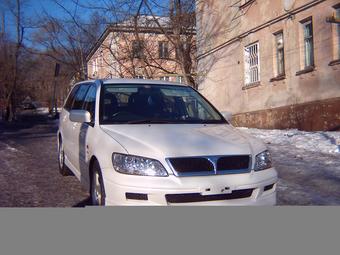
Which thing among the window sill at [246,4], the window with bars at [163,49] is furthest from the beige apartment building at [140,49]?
the window sill at [246,4]

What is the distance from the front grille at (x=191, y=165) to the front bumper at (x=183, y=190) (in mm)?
97

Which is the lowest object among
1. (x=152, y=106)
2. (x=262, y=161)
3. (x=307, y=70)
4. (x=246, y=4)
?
(x=262, y=161)

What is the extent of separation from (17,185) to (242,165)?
4049 millimetres

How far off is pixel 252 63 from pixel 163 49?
13.5 feet

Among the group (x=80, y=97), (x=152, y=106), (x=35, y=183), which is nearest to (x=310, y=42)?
(x=80, y=97)

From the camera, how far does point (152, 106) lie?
5590mm

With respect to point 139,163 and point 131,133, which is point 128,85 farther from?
point 139,163

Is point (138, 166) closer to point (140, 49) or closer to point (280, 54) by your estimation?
point (280, 54)

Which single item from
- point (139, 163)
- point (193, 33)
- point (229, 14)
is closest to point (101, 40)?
point (193, 33)

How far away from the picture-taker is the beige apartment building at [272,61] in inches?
548

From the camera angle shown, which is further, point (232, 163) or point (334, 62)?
point (334, 62)

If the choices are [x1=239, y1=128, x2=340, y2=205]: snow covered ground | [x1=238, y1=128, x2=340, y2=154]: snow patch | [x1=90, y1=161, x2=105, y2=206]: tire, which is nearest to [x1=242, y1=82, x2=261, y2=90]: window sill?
[x1=238, y1=128, x2=340, y2=154]: snow patch

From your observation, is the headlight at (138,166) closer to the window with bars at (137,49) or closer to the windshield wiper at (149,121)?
the windshield wiper at (149,121)

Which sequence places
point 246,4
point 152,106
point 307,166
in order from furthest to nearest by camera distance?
point 246,4 → point 307,166 → point 152,106
